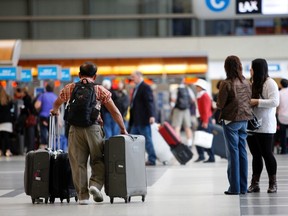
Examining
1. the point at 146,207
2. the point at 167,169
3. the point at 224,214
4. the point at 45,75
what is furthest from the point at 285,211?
the point at 45,75

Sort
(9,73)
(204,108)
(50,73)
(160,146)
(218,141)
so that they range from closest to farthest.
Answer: (160,146)
(204,108)
(218,141)
(9,73)
(50,73)

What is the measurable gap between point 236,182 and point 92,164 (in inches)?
83.6

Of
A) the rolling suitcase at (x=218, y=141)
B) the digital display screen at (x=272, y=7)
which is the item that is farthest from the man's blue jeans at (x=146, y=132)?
the digital display screen at (x=272, y=7)

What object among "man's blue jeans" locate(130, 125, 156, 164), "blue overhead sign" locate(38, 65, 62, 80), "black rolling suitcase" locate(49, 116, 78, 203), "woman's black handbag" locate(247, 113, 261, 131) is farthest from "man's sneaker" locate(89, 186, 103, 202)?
"blue overhead sign" locate(38, 65, 62, 80)

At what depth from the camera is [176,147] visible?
22.5 m

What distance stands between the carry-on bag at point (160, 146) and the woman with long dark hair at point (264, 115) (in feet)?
26.4

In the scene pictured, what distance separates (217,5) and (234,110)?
9.74m

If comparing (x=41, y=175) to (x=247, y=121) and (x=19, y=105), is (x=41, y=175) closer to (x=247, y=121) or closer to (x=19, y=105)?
(x=247, y=121)

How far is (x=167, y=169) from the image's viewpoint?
67.8ft

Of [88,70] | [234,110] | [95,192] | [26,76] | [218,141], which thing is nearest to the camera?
[95,192]

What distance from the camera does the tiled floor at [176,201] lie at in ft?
38.9

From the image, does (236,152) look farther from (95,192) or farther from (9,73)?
(9,73)

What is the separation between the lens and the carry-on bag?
22234 mm

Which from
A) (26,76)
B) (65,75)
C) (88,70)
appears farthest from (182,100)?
(88,70)
